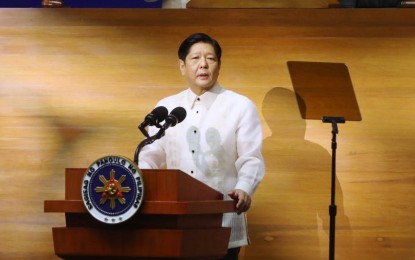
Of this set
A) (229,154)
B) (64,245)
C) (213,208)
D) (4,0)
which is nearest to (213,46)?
(229,154)

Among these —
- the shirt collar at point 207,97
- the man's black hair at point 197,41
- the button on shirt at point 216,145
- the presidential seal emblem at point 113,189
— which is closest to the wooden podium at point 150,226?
the presidential seal emblem at point 113,189

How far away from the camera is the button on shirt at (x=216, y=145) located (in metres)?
3.79

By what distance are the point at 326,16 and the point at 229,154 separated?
4.56ft

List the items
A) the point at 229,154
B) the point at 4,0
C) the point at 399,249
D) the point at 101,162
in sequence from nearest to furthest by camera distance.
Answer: the point at 101,162 < the point at 229,154 < the point at 399,249 < the point at 4,0

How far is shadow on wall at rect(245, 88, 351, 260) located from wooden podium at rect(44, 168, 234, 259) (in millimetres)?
1550

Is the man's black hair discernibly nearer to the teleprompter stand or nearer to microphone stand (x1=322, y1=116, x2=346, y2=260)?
microphone stand (x1=322, y1=116, x2=346, y2=260)

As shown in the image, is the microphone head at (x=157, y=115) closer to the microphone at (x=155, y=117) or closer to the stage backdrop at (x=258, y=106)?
the microphone at (x=155, y=117)

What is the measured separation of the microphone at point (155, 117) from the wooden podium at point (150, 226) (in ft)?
0.94

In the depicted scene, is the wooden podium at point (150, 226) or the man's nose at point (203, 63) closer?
the wooden podium at point (150, 226)

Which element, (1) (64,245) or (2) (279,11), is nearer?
(1) (64,245)

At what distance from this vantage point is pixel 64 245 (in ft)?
10.3

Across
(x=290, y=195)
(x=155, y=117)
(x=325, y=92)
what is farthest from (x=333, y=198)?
(x=155, y=117)

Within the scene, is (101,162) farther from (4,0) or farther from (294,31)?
(4,0)

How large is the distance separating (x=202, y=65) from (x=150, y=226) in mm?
1035
